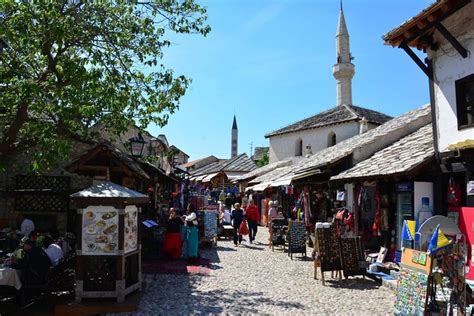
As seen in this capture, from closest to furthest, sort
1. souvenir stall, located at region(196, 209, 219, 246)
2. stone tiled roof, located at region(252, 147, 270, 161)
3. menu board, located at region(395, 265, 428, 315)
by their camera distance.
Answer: menu board, located at region(395, 265, 428, 315) → souvenir stall, located at region(196, 209, 219, 246) → stone tiled roof, located at region(252, 147, 270, 161)

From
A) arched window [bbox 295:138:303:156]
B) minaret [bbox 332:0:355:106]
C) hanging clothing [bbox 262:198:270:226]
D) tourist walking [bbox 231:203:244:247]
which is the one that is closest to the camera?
tourist walking [bbox 231:203:244:247]

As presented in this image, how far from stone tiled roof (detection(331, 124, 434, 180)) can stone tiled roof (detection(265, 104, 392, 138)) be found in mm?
11955

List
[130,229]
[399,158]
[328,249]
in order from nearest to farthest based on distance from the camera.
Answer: [130,229]
[328,249]
[399,158]

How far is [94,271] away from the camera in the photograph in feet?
27.2

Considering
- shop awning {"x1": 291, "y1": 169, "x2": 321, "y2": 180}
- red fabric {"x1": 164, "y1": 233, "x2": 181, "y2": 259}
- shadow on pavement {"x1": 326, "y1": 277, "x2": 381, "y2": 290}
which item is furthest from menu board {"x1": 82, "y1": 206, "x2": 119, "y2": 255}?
shop awning {"x1": 291, "y1": 169, "x2": 321, "y2": 180}

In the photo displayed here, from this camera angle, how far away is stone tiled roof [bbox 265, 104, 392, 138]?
2656 centimetres

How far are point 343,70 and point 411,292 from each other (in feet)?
107

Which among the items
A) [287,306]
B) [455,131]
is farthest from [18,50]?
[455,131]

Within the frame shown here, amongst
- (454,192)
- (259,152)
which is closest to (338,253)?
(454,192)

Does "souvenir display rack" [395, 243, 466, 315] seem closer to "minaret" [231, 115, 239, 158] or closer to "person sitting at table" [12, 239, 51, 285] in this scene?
"person sitting at table" [12, 239, 51, 285]

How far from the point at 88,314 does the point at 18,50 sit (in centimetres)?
599

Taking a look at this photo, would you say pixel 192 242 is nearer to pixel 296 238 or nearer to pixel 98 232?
pixel 296 238

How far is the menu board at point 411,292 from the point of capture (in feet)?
20.7

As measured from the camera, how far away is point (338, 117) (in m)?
27.9
